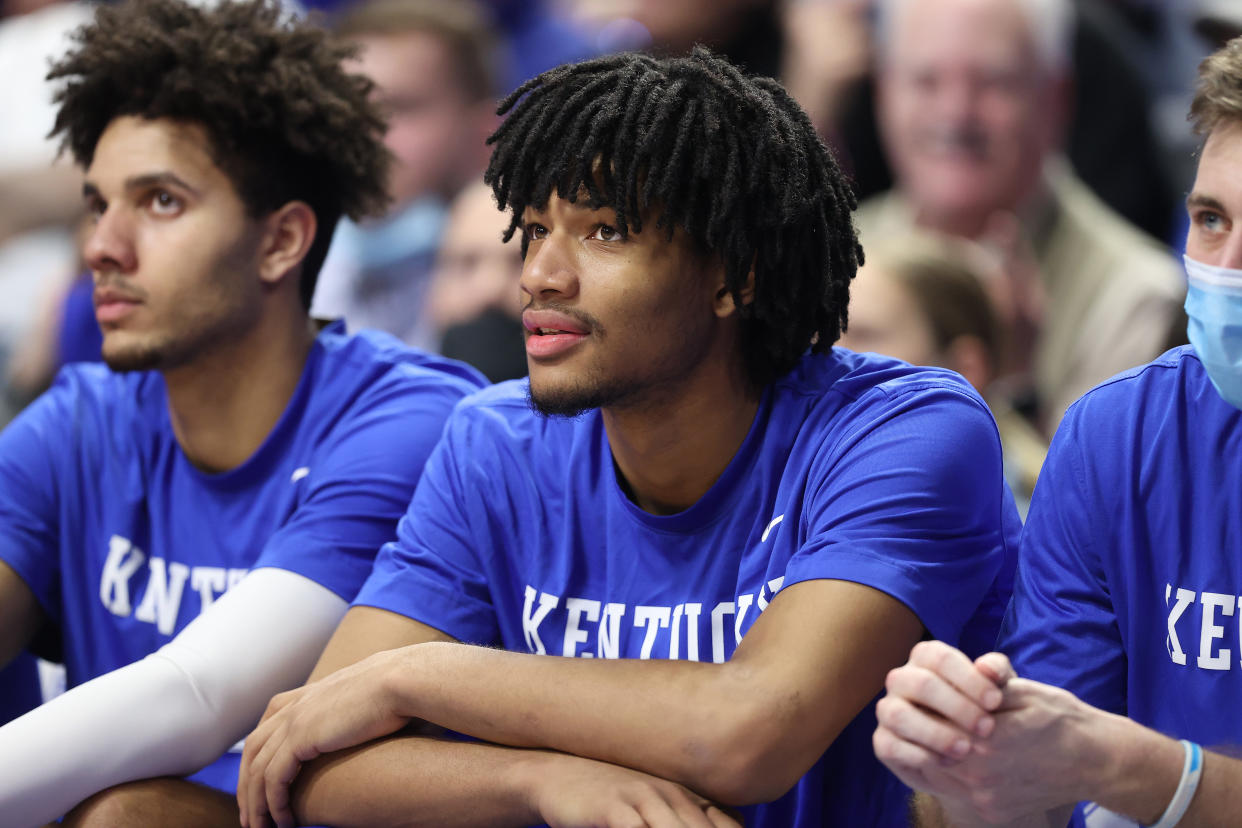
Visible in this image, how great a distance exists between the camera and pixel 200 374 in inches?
111

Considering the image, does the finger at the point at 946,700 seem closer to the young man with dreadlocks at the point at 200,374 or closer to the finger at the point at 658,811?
the finger at the point at 658,811

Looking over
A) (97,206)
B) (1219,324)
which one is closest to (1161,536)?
(1219,324)

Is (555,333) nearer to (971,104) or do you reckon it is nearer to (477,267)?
(477,267)

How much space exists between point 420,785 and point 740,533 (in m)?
0.60

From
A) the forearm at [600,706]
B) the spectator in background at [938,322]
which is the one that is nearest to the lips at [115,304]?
the forearm at [600,706]

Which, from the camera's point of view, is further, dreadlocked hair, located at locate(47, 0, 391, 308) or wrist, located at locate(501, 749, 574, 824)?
dreadlocked hair, located at locate(47, 0, 391, 308)

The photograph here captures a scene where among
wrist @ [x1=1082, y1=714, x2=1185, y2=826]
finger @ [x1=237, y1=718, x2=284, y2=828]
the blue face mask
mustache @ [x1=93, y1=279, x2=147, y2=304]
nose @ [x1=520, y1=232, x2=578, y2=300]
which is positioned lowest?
finger @ [x1=237, y1=718, x2=284, y2=828]

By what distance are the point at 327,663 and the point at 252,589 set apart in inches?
11.1

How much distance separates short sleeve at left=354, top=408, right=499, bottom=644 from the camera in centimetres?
222

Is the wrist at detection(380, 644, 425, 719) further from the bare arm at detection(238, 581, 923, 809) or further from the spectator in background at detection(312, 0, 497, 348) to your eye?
the spectator in background at detection(312, 0, 497, 348)

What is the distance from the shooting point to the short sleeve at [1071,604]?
1907 millimetres

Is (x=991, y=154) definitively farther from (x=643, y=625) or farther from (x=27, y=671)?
(x=27, y=671)

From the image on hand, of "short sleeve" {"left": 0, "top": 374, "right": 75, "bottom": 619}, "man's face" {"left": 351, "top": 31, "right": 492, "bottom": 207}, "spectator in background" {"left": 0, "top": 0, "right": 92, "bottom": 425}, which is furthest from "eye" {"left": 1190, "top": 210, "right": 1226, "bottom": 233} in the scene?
"spectator in background" {"left": 0, "top": 0, "right": 92, "bottom": 425}

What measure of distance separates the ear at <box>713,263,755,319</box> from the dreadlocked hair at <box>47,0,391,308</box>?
1078 millimetres
